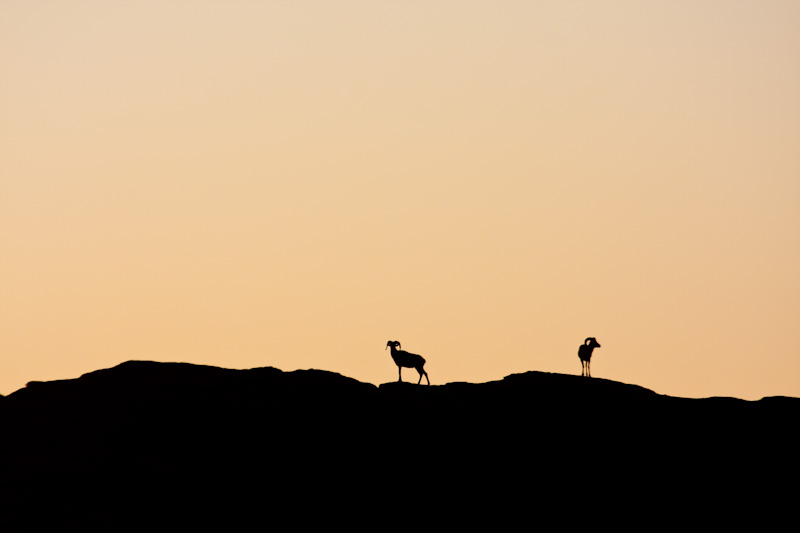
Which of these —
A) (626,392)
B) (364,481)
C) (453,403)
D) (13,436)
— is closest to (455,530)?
(364,481)

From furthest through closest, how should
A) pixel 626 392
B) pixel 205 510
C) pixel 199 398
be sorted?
pixel 626 392
pixel 199 398
pixel 205 510

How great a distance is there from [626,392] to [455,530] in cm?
1236

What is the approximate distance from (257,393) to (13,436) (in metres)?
9.23

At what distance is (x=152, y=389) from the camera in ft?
203

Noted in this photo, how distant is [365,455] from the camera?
60.5 metres

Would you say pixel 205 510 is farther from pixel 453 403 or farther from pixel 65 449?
pixel 453 403

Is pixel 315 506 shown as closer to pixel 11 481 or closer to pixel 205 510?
pixel 205 510

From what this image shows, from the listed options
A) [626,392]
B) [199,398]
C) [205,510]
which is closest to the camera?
[205,510]

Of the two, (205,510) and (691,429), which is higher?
(691,429)

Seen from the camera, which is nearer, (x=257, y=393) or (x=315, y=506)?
(x=315, y=506)

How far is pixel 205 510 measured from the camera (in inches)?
2227

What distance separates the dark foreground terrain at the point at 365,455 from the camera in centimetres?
5716

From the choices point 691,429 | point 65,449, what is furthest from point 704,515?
point 65,449

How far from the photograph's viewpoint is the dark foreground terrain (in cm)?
5716
